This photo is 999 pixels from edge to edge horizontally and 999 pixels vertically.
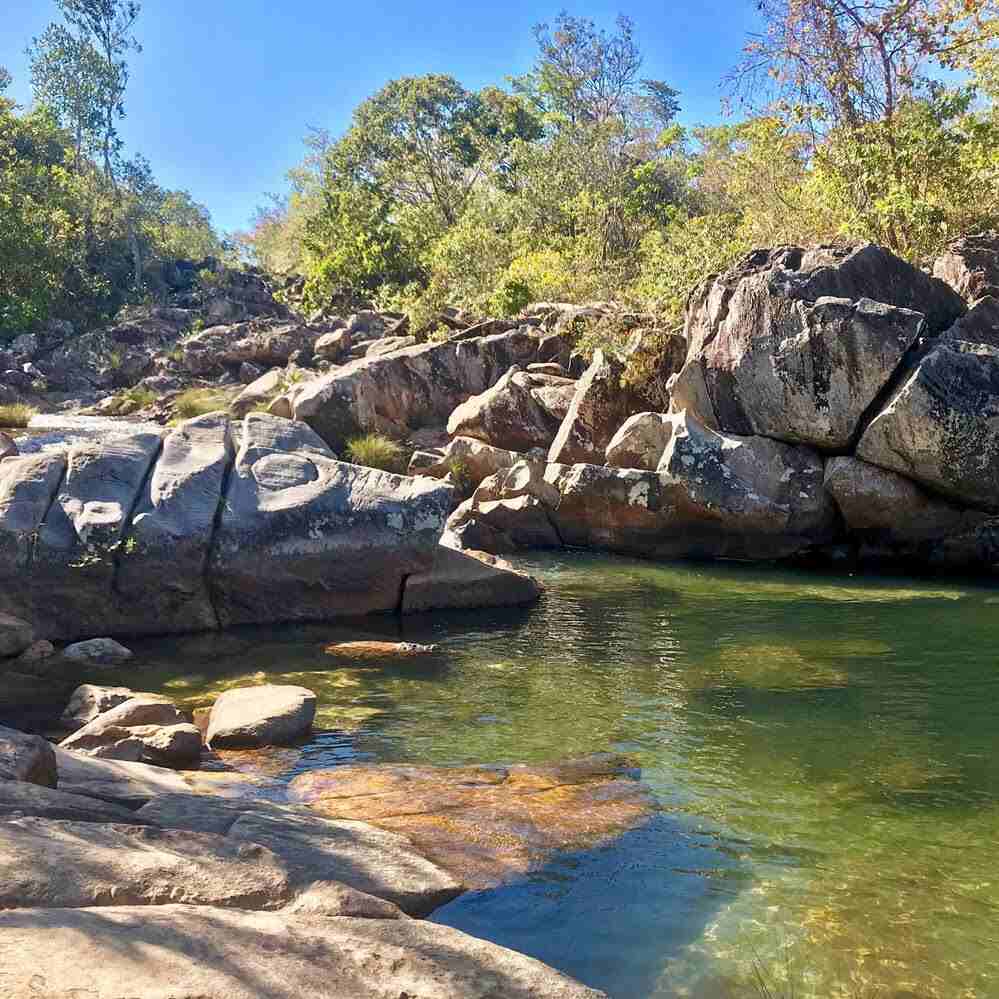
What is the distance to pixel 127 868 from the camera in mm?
4078

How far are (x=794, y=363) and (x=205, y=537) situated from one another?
9.69 meters

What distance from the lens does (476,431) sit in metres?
20.1

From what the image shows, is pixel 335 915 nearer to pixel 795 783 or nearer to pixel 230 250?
pixel 795 783

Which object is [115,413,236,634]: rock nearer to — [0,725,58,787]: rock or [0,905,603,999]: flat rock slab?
[0,725,58,787]: rock

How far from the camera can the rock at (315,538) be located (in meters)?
11.3

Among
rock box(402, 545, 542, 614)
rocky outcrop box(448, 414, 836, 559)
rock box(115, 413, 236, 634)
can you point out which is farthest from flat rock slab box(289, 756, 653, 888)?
rocky outcrop box(448, 414, 836, 559)

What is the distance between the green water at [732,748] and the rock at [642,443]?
321cm

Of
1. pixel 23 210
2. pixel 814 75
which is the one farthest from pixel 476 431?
pixel 23 210

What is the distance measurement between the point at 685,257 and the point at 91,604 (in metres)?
15.6

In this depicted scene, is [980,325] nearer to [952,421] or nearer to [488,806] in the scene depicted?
[952,421]

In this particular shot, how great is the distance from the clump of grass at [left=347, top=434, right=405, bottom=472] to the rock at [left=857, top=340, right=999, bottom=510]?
31.4 ft

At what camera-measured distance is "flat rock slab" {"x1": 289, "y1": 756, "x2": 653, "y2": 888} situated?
18.3 ft

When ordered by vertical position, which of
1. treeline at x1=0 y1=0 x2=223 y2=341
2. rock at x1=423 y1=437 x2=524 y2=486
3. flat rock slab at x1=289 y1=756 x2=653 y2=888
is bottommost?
flat rock slab at x1=289 y1=756 x2=653 y2=888

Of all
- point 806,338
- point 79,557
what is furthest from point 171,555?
point 806,338
